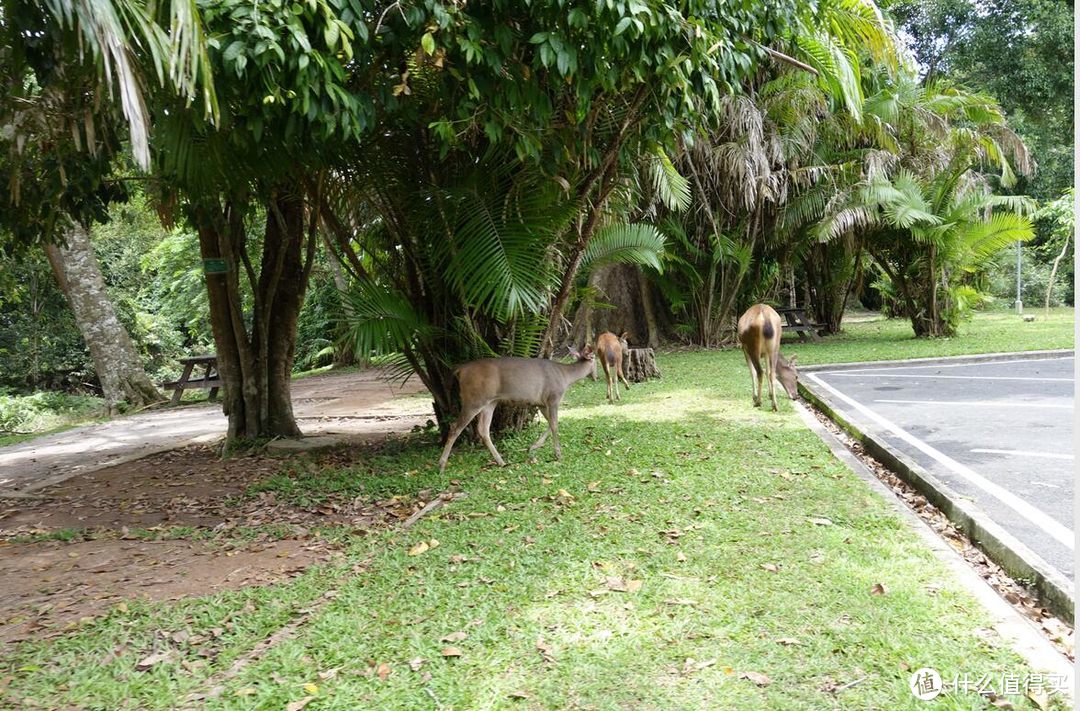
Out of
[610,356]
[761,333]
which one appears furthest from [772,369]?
[610,356]

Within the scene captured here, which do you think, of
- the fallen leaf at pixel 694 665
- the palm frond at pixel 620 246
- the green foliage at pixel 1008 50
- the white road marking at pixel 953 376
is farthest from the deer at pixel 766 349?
the green foliage at pixel 1008 50

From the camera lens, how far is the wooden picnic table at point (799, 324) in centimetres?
1989

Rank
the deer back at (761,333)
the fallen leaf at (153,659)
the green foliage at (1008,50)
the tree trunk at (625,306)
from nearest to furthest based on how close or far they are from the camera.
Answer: the fallen leaf at (153,659) < the deer back at (761,333) < the tree trunk at (625,306) < the green foliage at (1008,50)

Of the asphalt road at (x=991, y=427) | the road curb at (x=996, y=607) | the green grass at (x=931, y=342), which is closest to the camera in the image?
the road curb at (x=996, y=607)

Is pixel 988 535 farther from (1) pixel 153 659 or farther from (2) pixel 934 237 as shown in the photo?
(2) pixel 934 237

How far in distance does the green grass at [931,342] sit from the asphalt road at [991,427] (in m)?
1.24

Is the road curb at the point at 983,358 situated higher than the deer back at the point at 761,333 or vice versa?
the deer back at the point at 761,333

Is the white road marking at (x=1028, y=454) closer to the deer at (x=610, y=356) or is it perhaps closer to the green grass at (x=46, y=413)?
the deer at (x=610, y=356)

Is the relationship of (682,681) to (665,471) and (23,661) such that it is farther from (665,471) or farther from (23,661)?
(665,471)

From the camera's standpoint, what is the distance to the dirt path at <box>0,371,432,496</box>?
28.4 ft

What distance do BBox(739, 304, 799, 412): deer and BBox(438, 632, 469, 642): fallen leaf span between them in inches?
257

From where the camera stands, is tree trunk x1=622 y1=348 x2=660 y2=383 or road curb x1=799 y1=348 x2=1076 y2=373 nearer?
tree trunk x1=622 y1=348 x2=660 y2=383

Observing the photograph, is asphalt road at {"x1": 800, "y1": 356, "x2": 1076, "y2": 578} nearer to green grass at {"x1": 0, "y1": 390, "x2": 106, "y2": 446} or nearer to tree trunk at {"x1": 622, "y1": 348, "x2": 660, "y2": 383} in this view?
tree trunk at {"x1": 622, "y1": 348, "x2": 660, "y2": 383}

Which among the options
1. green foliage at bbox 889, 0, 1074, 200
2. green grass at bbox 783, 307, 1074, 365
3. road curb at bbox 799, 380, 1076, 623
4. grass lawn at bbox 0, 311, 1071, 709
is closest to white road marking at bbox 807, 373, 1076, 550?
road curb at bbox 799, 380, 1076, 623
